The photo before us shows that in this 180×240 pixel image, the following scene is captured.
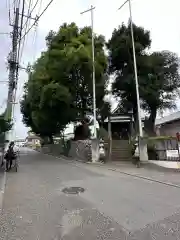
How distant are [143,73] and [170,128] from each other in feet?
22.5

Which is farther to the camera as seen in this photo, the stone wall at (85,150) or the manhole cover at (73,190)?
the stone wall at (85,150)

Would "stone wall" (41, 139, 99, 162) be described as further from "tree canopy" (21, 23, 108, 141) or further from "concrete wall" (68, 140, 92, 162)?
"tree canopy" (21, 23, 108, 141)

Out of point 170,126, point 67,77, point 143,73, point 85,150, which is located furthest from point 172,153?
point 143,73

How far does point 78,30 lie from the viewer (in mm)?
28578

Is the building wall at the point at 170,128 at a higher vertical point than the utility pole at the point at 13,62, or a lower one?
lower

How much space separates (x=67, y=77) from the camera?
26.5 metres

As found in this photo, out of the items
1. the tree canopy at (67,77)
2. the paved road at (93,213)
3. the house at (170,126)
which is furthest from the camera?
the house at (170,126)

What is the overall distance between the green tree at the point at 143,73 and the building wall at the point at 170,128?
159 centimetres

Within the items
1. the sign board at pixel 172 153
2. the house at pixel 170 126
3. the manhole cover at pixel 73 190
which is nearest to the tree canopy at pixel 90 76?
the house at pixel 170 126

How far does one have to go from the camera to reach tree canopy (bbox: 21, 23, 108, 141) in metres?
25.0

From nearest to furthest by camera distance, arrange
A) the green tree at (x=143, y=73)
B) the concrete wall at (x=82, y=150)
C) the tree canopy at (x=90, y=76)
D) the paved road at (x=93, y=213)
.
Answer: the paved road at (x=93, y=213) → the concrete wall at (x=82, y=150) → the tree canopy at (x=90, y=76) → the green tree at (x=143, y=73)

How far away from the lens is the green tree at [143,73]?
29891 millimetres

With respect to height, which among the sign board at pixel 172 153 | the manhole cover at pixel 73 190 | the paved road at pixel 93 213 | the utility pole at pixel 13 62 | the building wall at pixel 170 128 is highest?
the utility pole at pixel 13 62

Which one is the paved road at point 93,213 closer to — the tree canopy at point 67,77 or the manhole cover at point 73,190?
the manhole cover at point 73,190
